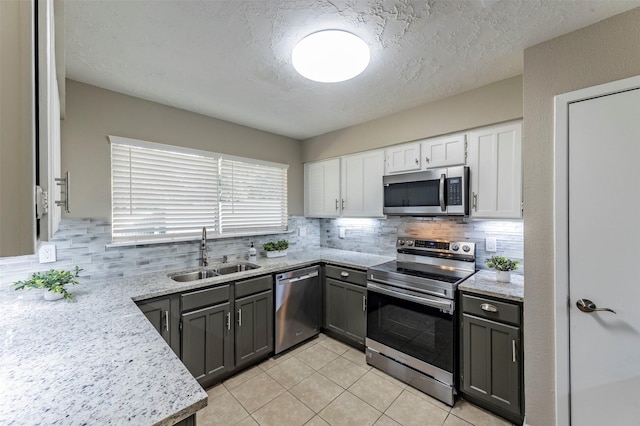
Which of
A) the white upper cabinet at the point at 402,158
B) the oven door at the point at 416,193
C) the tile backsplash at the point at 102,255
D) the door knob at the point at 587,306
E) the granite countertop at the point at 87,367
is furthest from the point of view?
the white upper cabinet at the point at 402,158

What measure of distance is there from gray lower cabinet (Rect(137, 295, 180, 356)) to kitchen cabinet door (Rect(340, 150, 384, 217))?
2.07m

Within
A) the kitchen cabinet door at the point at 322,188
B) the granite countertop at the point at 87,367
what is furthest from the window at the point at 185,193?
the granite countertop at the point at 87,367

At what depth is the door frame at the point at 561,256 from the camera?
157 centimetres

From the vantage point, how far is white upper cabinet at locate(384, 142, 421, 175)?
2.67 metres

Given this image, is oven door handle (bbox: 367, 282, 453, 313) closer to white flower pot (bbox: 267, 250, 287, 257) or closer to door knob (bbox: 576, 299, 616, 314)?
door knob (bbox: 576, 299, 616, 314)

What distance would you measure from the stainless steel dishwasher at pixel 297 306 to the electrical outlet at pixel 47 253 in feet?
5.79

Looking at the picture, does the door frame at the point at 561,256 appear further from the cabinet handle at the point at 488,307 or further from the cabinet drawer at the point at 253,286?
the cabinet drawer at the point at 253,286

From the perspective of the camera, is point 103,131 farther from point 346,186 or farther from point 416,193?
point 416,193

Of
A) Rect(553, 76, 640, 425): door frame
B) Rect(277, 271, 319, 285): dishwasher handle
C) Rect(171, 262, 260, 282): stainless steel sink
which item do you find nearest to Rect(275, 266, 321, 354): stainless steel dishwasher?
Rect(277, 271, 319, 285): dishwasher handle

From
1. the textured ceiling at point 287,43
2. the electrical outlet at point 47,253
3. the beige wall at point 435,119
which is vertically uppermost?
the textured ceiling at point 287,43

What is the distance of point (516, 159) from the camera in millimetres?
2059

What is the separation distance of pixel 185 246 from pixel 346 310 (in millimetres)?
1828

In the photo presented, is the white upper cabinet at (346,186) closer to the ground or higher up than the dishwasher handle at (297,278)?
higher up

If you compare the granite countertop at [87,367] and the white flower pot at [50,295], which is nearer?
the granite countertop at [87,367]
